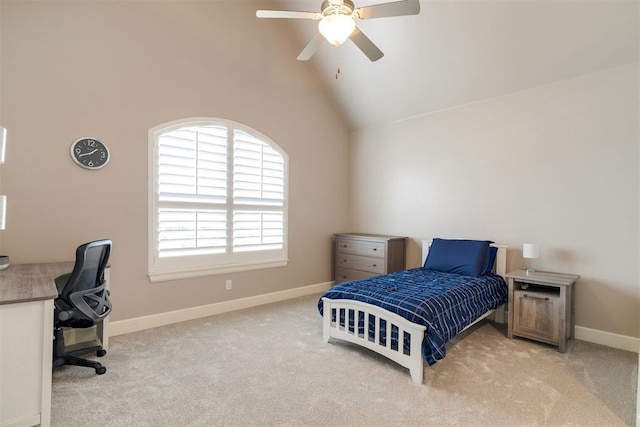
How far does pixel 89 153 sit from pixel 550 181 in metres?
4.76

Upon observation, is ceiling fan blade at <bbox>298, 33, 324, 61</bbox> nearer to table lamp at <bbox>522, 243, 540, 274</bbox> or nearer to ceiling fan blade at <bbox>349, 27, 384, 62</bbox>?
ceiling fan blade at <bbox>349, 27, 384, 62</bbox>

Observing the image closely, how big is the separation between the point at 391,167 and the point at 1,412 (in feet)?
15.5

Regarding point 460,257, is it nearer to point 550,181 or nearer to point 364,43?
point 550,181

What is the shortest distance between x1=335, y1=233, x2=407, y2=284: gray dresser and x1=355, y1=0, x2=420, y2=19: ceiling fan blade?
2804mm

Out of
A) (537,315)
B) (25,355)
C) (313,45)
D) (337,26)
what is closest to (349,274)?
(537,315)

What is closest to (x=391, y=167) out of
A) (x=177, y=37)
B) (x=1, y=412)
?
(x=177, y=37)

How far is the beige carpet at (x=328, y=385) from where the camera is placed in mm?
2018

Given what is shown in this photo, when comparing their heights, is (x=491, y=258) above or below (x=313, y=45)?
below

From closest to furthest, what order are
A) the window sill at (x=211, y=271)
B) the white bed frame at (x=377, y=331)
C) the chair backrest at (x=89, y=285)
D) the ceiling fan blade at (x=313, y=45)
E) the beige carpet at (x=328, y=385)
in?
the beige carpet at (x=328, y=385), the chair backrest at (x=89, y=285), the white bed frame at (x=377, y=331), the ceiling fan blade at (x=313, y=45), the window sill at (x=211, y=271)

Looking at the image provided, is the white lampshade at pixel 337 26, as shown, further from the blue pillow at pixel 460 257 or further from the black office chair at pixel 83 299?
the blue pillow at pixel 460 257

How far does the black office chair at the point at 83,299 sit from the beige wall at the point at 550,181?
3.80m

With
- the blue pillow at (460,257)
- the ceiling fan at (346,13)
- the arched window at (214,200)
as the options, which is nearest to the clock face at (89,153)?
the arched window at (214,200)

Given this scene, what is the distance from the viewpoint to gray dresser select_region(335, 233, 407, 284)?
14.9ft

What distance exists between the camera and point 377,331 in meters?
2.73
